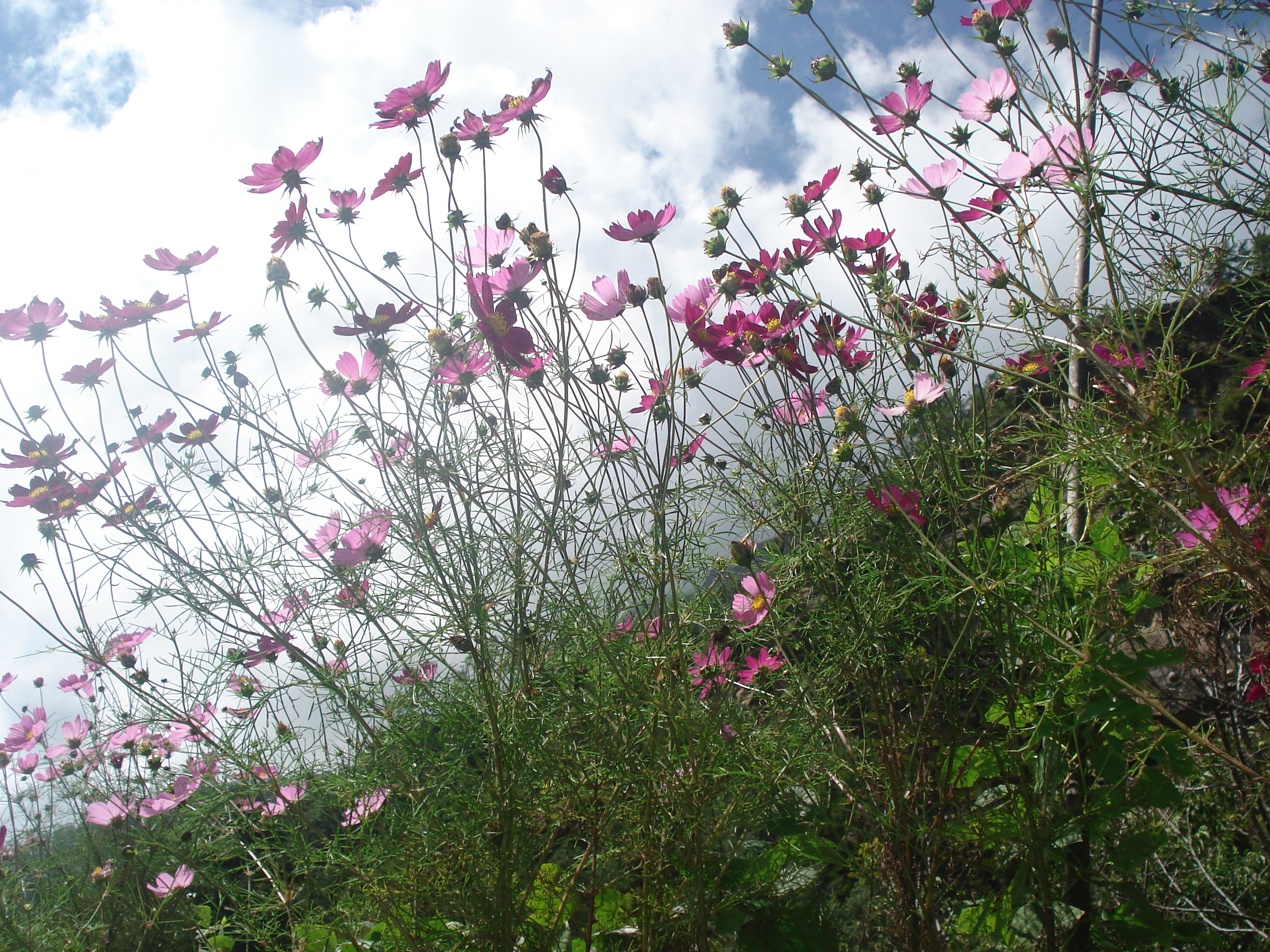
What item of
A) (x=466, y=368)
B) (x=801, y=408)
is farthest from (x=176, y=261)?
(x=801, y=408)

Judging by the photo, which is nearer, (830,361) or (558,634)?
(558,634)

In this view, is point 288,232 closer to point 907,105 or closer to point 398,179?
point 398,179

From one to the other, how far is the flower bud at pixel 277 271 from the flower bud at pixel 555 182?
1.31ft

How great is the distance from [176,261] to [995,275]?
1.40 meters

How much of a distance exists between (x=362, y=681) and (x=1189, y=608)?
1034 mm

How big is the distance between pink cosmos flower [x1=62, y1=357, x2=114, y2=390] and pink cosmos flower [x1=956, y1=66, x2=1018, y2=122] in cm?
168

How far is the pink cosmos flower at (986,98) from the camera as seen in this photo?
3.51ft

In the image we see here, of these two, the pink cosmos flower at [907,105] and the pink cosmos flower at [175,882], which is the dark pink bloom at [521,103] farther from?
the pink cosmos flower at [175,882]

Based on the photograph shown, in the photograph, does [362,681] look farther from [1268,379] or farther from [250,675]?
[1268,379]

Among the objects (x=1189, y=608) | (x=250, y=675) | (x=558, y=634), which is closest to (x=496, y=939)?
(x=558, y=634)

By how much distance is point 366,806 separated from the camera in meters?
0.94

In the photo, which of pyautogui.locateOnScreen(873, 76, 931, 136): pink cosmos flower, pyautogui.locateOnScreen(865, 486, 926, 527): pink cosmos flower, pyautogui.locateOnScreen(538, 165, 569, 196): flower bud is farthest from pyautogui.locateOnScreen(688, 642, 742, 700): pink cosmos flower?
pyautogui.locateOnScreen(873, 76, 931, 136): pink cosmos flower

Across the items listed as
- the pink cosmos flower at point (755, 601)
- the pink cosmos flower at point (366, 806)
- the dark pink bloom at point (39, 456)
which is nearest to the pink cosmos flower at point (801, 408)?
the pink cosmos flower at point (755, 601)

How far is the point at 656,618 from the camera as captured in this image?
100 cm
